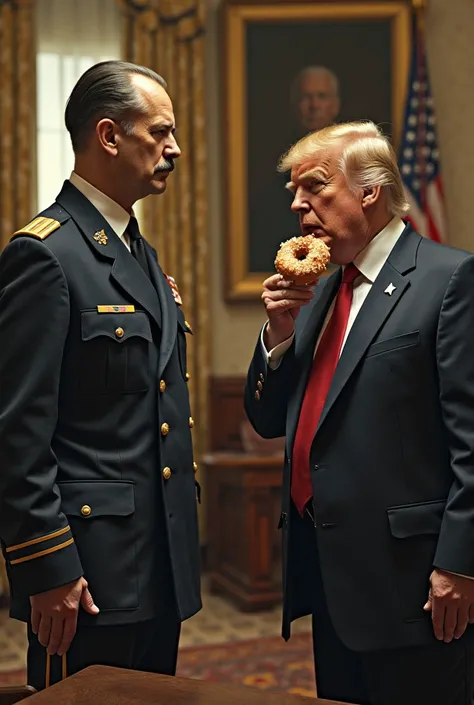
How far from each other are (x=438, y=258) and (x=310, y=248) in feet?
1.04

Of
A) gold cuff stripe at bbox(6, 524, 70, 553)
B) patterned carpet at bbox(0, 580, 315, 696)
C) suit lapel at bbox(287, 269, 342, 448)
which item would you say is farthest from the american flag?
gold cuff stripe at bbox(6, 524, 70, 553)

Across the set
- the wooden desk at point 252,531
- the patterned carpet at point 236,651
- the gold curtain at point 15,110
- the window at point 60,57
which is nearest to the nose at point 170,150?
the patterned carpet at point 236,651

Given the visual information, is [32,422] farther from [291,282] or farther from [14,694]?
[291,282]

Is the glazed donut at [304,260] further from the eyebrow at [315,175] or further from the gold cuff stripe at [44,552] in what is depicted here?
the gold cuff stripe at [44,552]

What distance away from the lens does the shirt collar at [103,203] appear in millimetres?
2281

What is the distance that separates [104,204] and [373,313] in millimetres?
736

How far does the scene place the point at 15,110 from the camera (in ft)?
18.6

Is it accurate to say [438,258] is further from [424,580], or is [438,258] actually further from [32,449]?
[32,449]

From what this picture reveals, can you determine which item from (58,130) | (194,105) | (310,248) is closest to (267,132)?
(194,105)

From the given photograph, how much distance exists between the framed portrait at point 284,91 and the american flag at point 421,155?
0.08 m

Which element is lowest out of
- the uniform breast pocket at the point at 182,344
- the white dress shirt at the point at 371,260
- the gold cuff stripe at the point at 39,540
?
→ the gold cuff stripe at the point at 39,540

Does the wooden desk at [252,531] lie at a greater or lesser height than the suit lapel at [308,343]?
lesser

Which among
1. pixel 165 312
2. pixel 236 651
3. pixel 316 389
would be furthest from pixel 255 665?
pixel 165 312

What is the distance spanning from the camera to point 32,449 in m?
1.97
